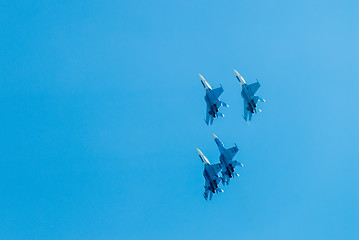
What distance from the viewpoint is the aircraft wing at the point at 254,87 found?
4258 inches

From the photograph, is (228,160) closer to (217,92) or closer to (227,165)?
(227,165)

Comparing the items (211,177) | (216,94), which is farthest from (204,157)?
(216,94)

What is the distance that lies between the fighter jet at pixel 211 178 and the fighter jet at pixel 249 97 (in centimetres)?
956

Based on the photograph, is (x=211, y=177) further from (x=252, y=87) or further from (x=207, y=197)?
(x=252, y=87)

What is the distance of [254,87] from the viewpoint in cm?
10850

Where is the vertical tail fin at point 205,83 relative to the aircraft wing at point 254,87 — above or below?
above

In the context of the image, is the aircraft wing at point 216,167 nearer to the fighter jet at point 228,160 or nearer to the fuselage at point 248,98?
the fighter jet at point 228,160

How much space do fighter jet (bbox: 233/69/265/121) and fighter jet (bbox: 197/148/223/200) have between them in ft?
31.4

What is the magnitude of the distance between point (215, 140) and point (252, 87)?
1038 cm

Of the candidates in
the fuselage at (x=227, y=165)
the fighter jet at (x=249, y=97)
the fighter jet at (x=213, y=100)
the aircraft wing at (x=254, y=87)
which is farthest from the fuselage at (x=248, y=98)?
the fuselage at (x=227, y=165)

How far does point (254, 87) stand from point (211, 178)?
16.2 metres

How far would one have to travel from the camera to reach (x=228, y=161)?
10750cm

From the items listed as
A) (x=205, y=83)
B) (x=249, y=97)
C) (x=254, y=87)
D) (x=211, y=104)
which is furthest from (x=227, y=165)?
Answer: (x=205, y=83)

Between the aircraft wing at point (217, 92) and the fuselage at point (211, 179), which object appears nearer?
the aircraft wing at point (217, 92)
